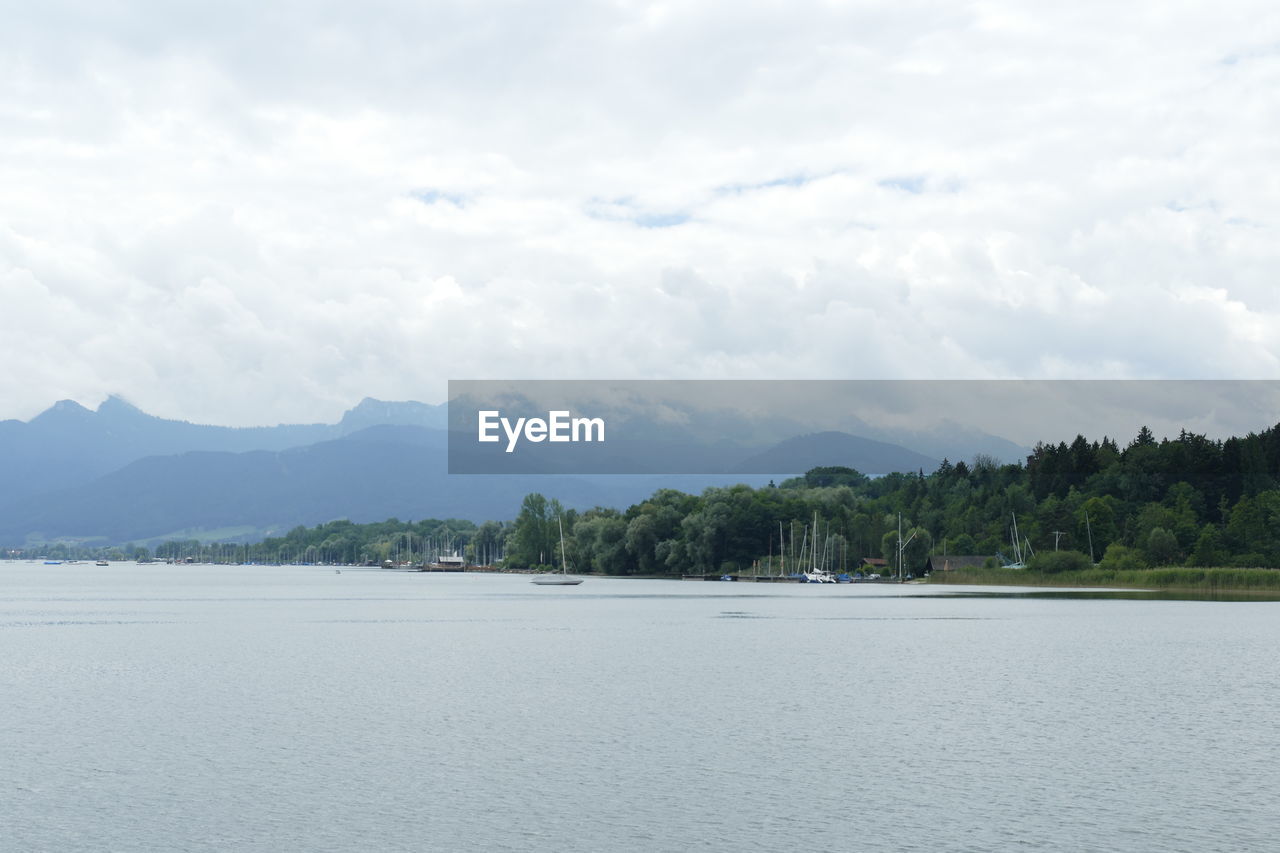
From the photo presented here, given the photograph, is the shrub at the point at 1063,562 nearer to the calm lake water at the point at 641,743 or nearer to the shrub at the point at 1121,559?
the shrub at the point at 1121,559

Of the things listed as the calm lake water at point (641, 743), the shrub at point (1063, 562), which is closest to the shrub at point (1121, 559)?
the shrub at point (1063, 562)

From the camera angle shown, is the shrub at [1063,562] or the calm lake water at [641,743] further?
the shrub at [1063,562]

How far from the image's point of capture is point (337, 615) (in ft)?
362

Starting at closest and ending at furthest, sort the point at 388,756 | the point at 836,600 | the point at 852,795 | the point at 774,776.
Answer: the point at 852,795 → the point at 774,776 → the point at 388,756 → the point at 836,600

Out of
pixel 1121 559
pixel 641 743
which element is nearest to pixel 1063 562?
pixel 1121 559

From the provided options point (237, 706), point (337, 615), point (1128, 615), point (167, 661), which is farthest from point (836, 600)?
point (237, 706)

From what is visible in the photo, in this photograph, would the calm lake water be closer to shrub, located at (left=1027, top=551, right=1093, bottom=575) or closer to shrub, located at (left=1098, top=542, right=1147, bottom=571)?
shrub, located at (left=1098, top=542, right=1147, bottom=571)

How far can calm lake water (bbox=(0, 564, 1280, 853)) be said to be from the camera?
1054 inches

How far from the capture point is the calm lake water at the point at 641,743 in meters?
26.8

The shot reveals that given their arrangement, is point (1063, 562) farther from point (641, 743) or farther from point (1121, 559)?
point (641, 743)

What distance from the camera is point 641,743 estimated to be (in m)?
37.6

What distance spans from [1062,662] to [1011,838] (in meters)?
38.7

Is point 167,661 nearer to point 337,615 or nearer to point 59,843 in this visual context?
point 59,843

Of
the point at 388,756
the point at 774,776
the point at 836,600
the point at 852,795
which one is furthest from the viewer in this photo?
the point at 836,600
